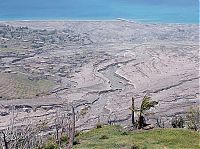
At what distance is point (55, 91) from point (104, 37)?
164ft

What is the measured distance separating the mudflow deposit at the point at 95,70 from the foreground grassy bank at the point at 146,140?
1413cm

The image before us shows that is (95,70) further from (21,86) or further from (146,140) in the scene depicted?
(146,140)

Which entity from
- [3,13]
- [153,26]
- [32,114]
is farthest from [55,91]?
[3,13]

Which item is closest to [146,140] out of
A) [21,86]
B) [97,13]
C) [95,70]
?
[21,86]

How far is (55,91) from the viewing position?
253 ft

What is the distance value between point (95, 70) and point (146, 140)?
6703 centimetres

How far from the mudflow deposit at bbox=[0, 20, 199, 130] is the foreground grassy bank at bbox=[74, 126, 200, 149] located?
1413 cm

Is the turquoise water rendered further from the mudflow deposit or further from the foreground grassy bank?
the foreground grassy bank

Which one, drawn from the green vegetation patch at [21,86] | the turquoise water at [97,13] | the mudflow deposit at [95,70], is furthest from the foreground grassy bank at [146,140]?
the turquoise water at [97,13]

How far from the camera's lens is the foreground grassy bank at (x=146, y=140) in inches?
921

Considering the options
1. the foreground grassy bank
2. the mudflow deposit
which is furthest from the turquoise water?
the foreground grassy bank

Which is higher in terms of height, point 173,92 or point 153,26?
point 153,26

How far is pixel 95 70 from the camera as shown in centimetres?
9200

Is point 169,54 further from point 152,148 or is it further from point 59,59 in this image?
point 152,148
